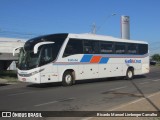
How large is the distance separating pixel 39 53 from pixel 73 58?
284 centimetres

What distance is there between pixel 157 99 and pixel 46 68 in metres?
9.16

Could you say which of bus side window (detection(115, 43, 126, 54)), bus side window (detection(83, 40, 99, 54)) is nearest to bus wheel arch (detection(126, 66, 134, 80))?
bus side window (detection(115, 43, 126, 54))

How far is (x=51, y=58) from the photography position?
2205cm

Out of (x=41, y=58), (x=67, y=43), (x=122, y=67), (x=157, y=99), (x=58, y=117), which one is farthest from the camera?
(x=122, y=67)

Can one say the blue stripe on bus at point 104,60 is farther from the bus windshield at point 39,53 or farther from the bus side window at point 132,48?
the bus windshield at point 39,53

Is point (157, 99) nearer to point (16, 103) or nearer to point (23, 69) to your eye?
point (16, 103)

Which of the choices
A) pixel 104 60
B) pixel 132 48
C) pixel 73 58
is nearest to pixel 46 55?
pixel 73 58

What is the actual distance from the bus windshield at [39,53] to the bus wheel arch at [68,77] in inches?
64.1

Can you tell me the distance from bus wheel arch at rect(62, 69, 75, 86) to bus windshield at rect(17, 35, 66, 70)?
1628mm

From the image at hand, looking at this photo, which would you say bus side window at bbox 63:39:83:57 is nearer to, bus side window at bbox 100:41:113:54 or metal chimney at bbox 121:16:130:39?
bus side window at bbox 100:41:113:54

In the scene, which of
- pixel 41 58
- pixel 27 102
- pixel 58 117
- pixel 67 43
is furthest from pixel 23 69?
pixel 58 117

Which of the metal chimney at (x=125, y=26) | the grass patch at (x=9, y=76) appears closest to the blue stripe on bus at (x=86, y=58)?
the grass patch at (x=9, y=76)

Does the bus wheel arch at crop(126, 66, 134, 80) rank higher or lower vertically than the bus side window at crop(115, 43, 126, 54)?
lower

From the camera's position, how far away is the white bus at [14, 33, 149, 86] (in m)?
21.6
